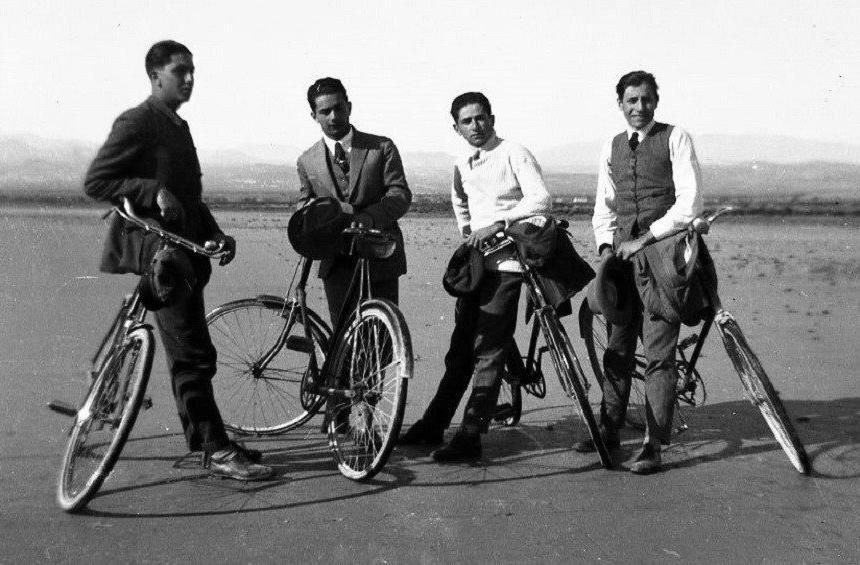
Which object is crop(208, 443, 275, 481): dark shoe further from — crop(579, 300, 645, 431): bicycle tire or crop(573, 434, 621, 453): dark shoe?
crop(579, 300, 645, 431): bicycle tire

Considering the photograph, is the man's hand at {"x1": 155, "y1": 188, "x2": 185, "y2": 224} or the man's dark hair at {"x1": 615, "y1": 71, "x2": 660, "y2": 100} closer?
the man's hand at {"x1": 155, "y1": 188, "x2": 185, "y2": 224}

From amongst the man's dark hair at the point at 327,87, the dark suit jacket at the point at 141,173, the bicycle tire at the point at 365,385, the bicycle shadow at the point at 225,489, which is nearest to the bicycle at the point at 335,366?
the bicycle tire at the point at 365,385

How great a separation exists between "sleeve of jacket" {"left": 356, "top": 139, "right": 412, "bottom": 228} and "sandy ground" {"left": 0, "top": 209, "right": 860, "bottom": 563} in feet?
3.98

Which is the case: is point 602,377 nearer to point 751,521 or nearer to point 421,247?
point 751,521

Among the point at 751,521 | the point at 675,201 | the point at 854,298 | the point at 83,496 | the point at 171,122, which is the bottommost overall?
the point at 854,298

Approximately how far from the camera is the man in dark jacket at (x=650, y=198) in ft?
15.7

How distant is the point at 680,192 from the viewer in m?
4.78

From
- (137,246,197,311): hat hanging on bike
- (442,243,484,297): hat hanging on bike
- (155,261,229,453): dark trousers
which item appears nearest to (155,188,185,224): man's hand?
(137,246,197,311): hat hanging on bike

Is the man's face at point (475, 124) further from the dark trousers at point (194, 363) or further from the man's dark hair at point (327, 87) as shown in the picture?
the dark trousers at point (194, 363)

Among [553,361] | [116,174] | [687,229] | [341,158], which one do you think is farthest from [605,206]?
[116,174]

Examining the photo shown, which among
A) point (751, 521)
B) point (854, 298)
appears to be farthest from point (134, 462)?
point (854, 298)

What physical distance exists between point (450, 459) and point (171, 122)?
2076 millimetres

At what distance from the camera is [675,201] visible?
4.95 metres

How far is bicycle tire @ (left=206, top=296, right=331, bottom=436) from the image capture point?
5602mm
